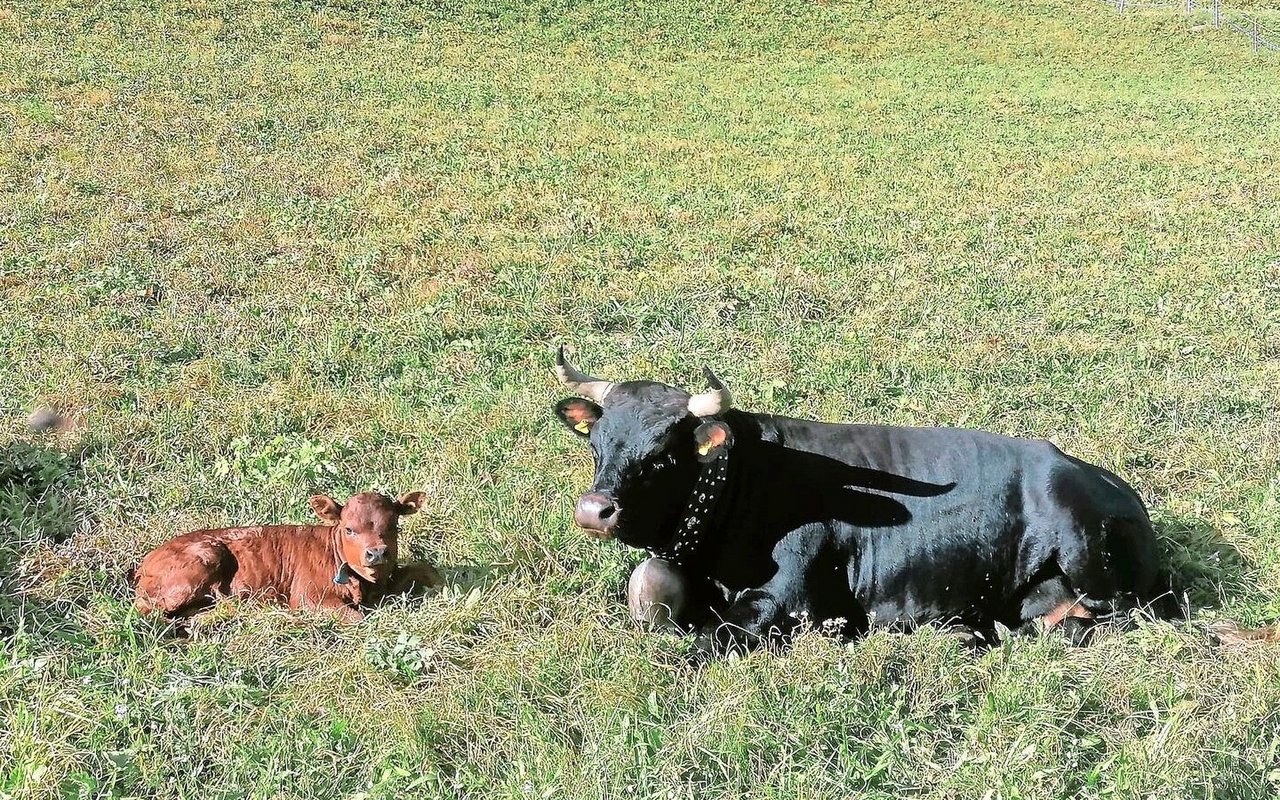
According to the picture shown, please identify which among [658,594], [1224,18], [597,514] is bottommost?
[658,594]

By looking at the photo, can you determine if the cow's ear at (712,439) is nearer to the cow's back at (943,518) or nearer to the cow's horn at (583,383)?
the cow's back at (943,518)

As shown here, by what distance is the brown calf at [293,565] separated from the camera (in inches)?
174

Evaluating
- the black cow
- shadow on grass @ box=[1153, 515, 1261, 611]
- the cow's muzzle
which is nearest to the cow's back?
the black cow

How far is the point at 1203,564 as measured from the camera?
17.0 ft

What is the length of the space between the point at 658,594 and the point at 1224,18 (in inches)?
1465

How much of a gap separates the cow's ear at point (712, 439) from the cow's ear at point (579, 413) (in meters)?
0.49

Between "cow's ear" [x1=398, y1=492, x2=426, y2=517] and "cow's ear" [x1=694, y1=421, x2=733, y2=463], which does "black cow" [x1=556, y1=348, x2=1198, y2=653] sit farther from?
"cow's ear" [x1=398, y1=492, x2=426, y2=517]

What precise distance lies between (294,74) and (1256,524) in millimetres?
16720

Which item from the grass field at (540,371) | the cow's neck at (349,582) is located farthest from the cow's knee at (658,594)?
the cow's neck at (349,582)

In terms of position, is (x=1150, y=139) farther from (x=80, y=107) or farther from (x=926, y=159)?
(x=80, y=107)

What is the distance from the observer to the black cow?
4.55 meters

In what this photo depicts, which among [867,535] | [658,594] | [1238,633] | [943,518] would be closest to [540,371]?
[658,594]

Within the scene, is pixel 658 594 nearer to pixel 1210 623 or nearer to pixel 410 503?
pixel 410 503

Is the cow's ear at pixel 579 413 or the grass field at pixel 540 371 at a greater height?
the cow's ear at pixel 579 413
